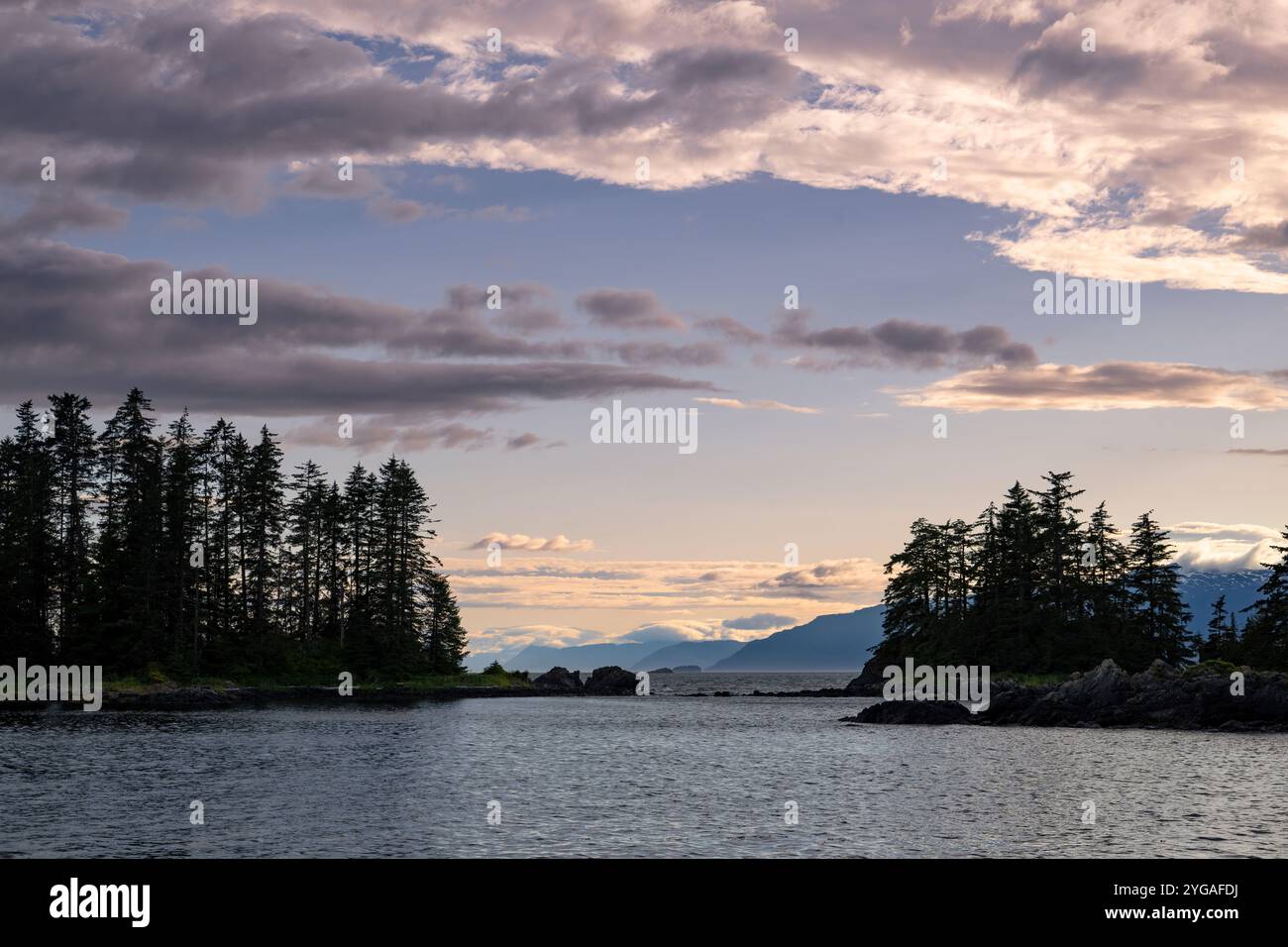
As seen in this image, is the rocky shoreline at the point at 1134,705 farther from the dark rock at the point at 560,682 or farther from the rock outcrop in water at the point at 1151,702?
the dark rock at the point at 560,682

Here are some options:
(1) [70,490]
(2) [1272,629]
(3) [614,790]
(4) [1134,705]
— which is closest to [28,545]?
(1) [70,490]

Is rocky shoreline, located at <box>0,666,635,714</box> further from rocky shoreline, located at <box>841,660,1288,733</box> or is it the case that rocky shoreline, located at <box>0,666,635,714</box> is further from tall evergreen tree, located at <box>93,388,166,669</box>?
rocky shoreline, located at <box>841,660,1288,733</box>

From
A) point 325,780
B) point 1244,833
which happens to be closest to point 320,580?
point 325,780

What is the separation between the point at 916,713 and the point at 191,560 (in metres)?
69.3

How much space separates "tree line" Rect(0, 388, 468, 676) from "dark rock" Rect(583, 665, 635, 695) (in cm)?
4342

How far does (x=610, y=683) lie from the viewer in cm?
17338

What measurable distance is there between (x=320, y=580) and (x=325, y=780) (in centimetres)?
8606

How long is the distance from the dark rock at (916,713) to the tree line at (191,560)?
55.4m

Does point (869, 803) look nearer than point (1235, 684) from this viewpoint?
Yes

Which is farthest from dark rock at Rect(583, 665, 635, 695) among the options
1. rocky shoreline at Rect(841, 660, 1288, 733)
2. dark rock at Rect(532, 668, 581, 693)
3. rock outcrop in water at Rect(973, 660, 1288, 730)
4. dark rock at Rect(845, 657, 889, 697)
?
rock outcrop in water at Rect(973, 660, 1288, 730)

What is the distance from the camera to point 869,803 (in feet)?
148
